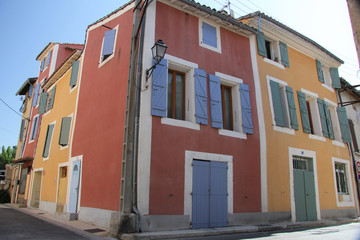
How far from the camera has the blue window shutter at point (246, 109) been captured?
9336 millimetres

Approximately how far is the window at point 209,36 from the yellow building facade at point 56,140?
226 inches

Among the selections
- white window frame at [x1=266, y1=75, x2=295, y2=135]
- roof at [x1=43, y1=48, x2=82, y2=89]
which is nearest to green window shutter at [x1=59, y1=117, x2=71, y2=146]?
roof at [x1=43, y1=48, x2=82, y2=89]

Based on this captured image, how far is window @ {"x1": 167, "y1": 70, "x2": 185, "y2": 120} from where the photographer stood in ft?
27.0

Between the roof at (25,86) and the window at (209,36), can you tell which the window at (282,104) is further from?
the roof at (25,86)

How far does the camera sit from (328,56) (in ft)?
46.1

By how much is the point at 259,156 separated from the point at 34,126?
14.2 metres

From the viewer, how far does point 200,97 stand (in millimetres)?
8430

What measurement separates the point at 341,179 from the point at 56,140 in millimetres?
13689

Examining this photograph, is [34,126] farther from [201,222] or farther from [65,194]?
[201,222]

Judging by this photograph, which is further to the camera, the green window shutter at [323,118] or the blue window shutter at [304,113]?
the green window shutter at [323,118]

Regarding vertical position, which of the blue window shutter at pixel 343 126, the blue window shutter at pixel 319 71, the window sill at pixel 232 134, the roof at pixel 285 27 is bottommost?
the window sill at pixel 232 134

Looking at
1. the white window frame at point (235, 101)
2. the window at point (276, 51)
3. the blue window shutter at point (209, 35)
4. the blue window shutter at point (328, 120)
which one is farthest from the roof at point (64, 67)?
the blue window shutter at point (328, 120)

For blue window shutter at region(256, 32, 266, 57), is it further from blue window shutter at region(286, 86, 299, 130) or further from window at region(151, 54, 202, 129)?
window at region(151, 54, 202, 129)

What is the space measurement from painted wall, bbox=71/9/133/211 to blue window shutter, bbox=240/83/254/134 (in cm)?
407
